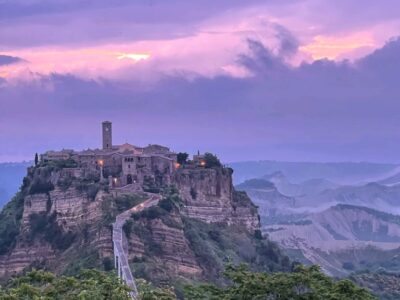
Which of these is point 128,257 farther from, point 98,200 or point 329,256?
point 329,256

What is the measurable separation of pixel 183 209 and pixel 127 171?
6387mm

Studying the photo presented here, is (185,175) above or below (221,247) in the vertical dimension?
above

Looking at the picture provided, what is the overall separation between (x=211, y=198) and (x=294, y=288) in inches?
2553

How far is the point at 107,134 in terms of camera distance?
379ft

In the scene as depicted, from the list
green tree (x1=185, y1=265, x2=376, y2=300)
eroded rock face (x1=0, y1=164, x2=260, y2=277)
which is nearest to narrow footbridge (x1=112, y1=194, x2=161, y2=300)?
eroded rock face (x1=0, y1=164, x2=260, y2=277)

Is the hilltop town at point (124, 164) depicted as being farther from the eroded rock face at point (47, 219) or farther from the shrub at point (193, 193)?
the eroded rock face at point (47, 219)

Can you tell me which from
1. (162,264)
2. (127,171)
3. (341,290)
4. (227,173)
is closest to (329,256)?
(227,173)

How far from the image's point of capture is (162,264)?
89.8 m

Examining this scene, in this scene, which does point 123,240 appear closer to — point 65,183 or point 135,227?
point 135,227

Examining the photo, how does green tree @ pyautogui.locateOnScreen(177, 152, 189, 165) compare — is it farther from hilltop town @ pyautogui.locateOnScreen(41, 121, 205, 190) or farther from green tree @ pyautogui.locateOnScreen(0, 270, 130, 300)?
green tree @ pyautogui.locateOnScreen(0, 270, 130, 300)

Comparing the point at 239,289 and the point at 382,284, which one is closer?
the point at 239,289

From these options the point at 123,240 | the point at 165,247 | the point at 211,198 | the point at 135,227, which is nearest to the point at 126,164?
the point at 211,198

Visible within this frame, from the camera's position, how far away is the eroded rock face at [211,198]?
108 metres

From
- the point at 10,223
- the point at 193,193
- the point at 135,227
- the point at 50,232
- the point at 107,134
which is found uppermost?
the point at 107,134
